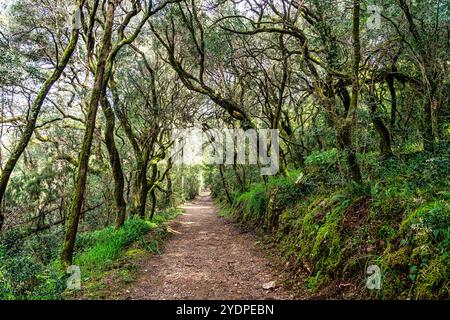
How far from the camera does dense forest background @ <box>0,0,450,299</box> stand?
15.4ft

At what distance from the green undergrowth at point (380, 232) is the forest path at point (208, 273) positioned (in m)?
0.85

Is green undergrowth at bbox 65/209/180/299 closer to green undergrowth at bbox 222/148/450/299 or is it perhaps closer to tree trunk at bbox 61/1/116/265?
tree trunk at bbox 61/1/116/265

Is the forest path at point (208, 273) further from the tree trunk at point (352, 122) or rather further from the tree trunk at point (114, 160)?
the tree trunk at point (352, 122)

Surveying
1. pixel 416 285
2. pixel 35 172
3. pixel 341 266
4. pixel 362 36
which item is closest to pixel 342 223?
pixel 341 266

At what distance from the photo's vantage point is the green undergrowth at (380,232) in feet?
11.8

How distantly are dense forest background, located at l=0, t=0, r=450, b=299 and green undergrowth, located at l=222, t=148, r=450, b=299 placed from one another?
0.08ft

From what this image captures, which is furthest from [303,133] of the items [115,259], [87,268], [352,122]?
[87,268]

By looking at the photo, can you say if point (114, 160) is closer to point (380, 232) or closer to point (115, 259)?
point (115, 259)

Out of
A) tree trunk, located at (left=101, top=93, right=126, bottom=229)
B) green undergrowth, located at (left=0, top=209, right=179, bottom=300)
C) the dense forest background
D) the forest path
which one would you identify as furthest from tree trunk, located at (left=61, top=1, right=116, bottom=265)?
tree trunk, located at (left=101, top=93, right=126, bottom=229)

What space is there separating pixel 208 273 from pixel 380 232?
13.6ft

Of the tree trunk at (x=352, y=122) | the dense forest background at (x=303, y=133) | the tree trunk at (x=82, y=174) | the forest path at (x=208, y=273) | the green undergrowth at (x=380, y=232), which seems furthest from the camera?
the tree trunk at (x=82, y=174)

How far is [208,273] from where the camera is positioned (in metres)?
7.02

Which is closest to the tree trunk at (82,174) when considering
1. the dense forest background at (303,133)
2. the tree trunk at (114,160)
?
the dense forest background at (303,133)

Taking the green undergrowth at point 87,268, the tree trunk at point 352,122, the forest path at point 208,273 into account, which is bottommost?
the forest path at point 208,273
